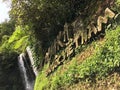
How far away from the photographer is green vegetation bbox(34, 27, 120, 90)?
12.2 m

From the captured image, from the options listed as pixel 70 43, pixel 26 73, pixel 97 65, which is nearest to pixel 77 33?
pixel 70 43

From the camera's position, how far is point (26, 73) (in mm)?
23156

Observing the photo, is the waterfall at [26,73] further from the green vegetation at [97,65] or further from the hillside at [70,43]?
the green vegetation at [97,65]

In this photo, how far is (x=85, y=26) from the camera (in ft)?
50.6

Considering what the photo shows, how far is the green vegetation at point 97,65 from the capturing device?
40.0ft

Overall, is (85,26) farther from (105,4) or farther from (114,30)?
(114,30)

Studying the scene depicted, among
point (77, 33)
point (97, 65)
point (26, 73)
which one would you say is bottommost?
point (26, 73)

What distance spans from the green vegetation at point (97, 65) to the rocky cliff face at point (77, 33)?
650 mm

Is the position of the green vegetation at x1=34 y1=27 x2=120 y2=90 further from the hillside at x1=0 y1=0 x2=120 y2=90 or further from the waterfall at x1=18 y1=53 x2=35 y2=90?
the waterfall at x1=18 y1=53 x2=35 y2=90

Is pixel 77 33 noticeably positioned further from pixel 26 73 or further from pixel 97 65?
pixel 26 73

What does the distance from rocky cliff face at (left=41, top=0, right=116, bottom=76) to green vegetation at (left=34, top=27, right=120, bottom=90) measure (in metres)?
0.65

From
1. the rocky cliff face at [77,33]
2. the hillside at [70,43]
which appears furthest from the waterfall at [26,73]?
the rocky cliff face at [77,33]

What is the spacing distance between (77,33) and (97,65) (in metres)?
3.37

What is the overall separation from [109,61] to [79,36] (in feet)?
11.1
